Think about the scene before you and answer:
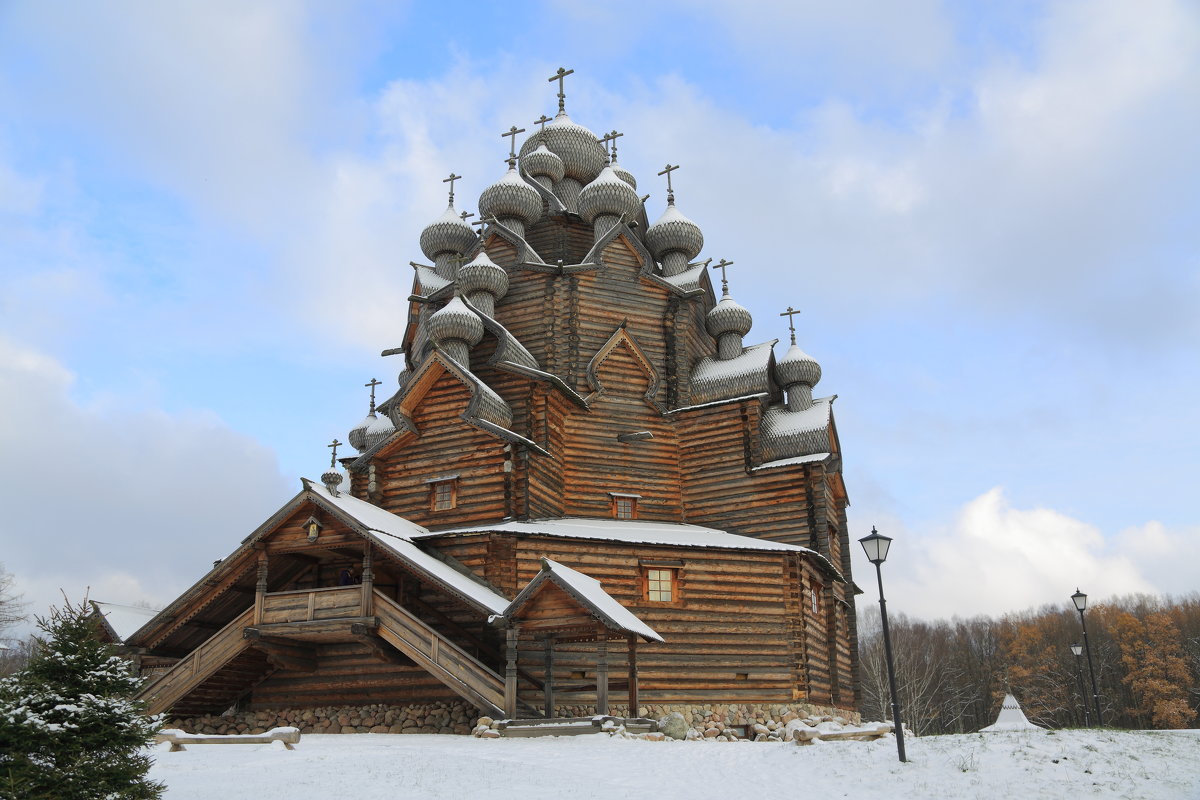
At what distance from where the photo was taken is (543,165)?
29.5 meters

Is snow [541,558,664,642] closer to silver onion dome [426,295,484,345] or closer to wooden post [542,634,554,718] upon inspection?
wooden post [542,634,554,718]

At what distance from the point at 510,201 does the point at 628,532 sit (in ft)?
37.7

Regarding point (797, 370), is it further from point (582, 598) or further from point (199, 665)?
point (199, 665)

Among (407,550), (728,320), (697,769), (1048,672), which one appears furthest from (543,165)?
(1048,672)

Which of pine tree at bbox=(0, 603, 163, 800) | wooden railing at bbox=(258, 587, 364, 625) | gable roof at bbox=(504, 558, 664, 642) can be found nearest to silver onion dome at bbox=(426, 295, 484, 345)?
wooden railing at bbox=(258, 587, 364, 625)

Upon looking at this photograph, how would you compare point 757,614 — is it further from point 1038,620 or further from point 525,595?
point 1038,620

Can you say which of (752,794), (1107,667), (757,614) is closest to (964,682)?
(1107,667)

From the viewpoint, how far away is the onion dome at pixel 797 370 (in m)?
27.0

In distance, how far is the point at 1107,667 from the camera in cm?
5203

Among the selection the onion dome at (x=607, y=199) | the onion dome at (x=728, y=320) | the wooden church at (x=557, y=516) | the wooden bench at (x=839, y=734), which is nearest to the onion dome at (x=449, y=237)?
the wooden church at (x=557, y=516)

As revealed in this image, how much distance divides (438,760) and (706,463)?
1478 cm

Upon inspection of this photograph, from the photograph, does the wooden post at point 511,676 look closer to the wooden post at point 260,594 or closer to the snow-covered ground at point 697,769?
the snow-covered ground at point 697,769

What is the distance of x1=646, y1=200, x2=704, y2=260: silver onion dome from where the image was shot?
1126 inches

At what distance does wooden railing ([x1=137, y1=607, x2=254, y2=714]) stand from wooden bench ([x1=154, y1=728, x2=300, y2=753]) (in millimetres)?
4209
